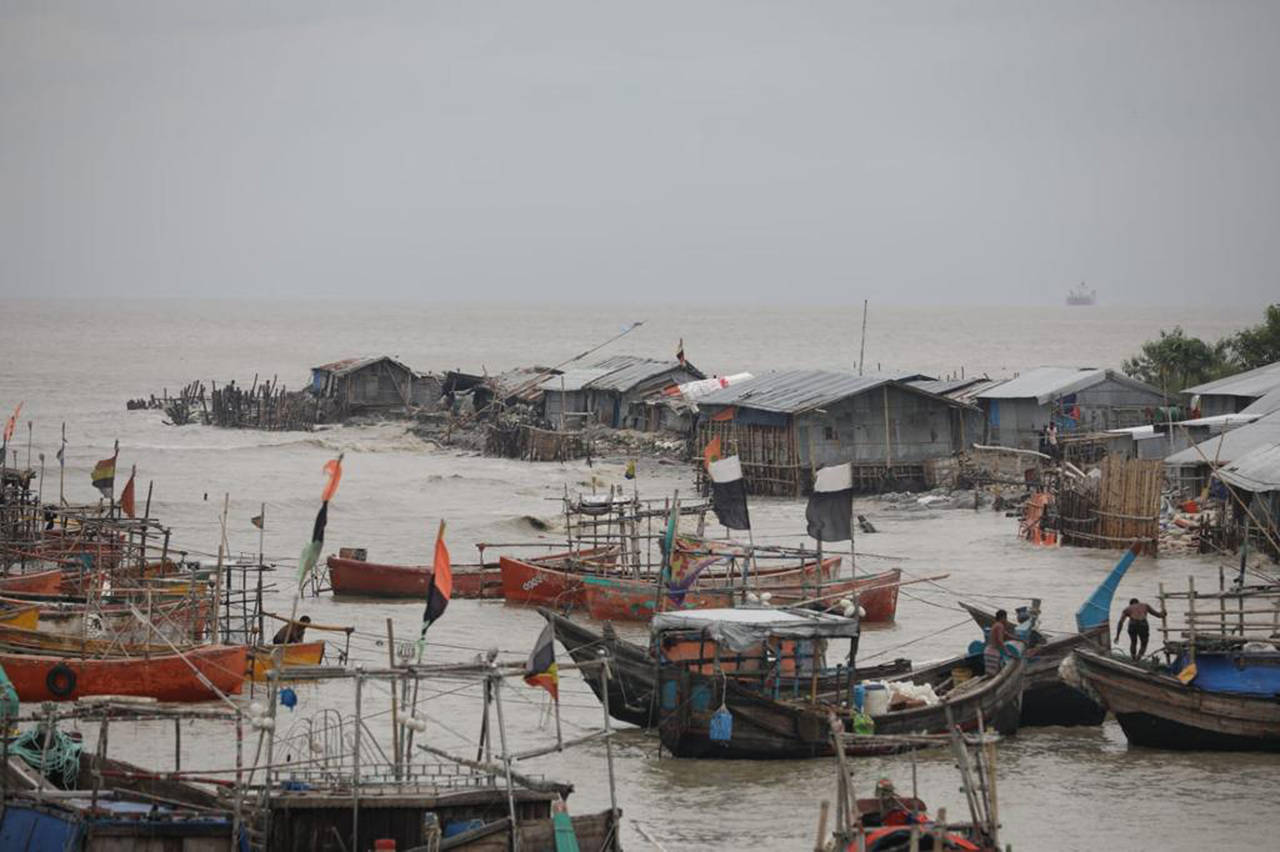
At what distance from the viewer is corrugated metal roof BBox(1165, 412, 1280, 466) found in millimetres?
29656

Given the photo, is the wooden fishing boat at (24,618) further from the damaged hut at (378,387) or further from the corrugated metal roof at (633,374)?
the damaged hut at (378,387)

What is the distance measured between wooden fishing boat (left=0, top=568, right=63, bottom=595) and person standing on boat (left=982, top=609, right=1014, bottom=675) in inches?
501

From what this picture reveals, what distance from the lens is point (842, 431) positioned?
40.6 m

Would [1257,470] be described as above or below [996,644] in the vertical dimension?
above

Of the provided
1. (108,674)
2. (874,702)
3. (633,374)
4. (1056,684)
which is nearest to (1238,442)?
(1056,684)

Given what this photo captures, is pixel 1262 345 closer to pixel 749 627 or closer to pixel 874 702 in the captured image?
pixel 874 702

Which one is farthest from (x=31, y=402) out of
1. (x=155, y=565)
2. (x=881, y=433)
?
(x=155, y=565)

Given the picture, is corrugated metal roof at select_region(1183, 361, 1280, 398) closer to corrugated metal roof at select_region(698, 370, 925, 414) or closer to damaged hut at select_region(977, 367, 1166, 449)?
damaged hut at select_region(977, 367, 1166, 449)

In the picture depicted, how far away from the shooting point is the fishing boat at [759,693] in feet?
58.6

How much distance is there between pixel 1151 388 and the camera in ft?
141

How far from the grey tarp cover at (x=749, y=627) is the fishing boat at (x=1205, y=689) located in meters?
3.08

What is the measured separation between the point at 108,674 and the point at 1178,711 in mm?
11853

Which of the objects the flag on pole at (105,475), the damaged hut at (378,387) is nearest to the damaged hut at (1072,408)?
the flag on pole at (105,475)

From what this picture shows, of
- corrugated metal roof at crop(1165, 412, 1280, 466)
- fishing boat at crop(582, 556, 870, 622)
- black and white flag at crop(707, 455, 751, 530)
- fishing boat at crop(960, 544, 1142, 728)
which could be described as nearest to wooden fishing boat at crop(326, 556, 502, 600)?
fishing boat at crop(582, 556, 870, 622)
